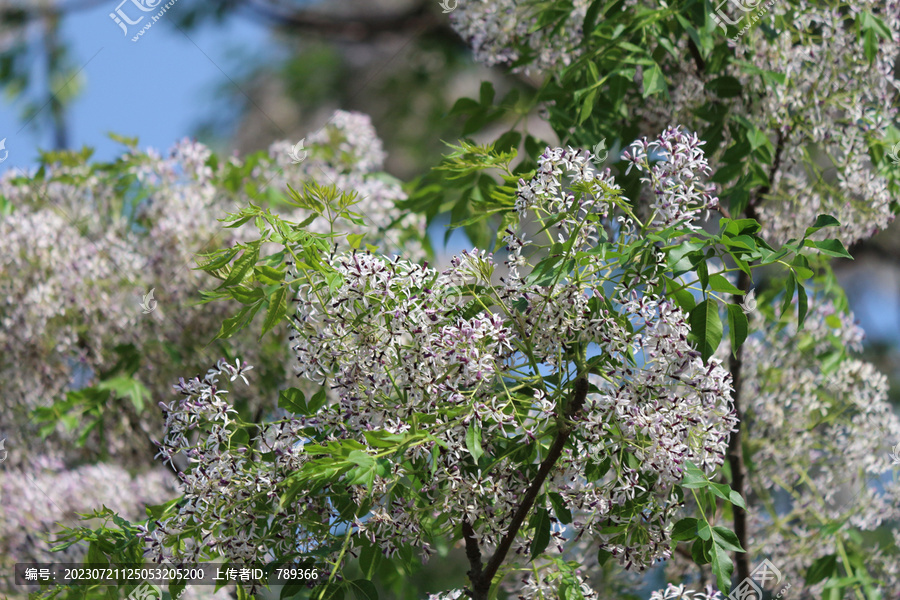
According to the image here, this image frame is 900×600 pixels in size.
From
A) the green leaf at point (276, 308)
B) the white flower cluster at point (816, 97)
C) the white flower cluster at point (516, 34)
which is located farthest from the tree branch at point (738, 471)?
the green leaf at point (276, 308)

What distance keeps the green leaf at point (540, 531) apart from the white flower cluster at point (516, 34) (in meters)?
0.75

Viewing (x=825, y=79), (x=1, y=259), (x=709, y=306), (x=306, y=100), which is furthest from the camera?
(x=306, y=100)

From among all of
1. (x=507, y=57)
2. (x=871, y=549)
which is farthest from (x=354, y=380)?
(x=871, y=549)

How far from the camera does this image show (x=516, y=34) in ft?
4.60

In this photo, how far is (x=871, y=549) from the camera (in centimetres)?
153

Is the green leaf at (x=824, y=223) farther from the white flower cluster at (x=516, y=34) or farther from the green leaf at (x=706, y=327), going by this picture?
the white flower cluster at (x=516, y=34)

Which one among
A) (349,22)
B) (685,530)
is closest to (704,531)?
(685,530)

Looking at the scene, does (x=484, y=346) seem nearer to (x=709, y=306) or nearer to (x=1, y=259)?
(x=709, y=306)

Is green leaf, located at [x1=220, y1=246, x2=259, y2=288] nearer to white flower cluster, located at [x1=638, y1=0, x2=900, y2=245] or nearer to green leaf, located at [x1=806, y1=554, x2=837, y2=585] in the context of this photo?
white flower cluster, located at [x1=638, y1=0, x2=900, y2=245]

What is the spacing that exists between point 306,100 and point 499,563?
5.75 m

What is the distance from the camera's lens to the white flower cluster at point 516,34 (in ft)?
4.46

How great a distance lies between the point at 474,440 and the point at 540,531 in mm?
158

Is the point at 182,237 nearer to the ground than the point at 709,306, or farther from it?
farther from it

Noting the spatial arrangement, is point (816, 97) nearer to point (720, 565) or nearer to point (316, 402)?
point (720, 565)
